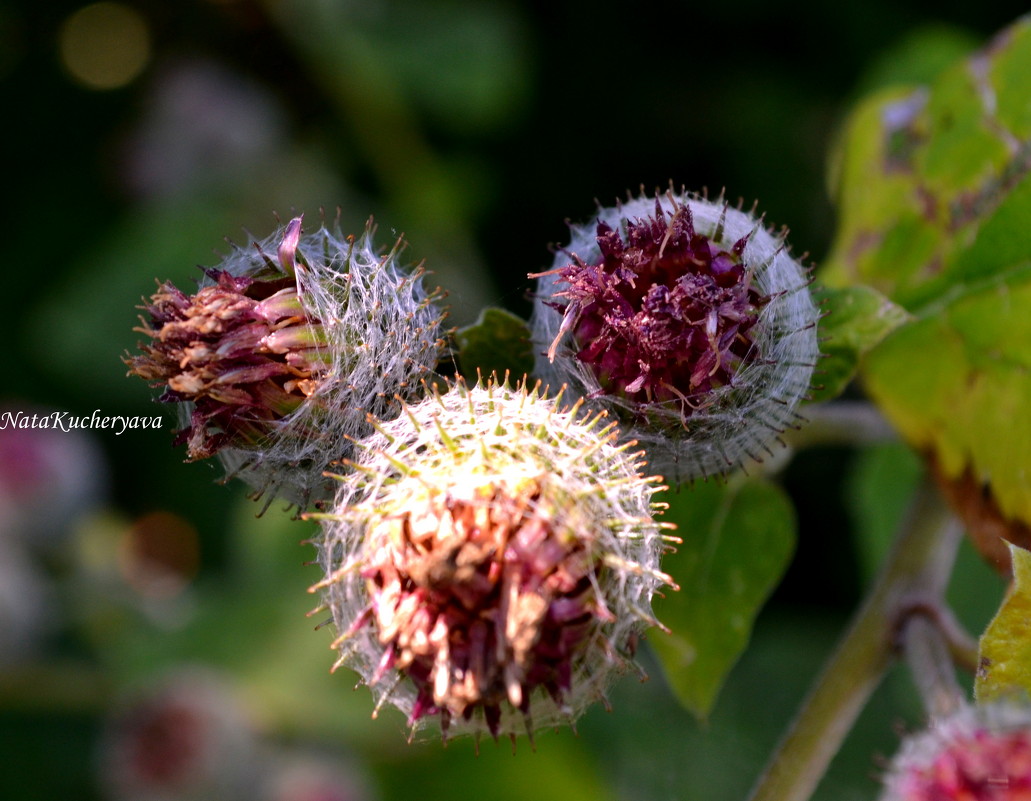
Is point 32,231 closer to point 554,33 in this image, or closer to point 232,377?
point 554,33

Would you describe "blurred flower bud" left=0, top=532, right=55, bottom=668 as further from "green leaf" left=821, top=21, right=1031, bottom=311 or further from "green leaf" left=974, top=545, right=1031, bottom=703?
"green leaf" left=974, top=545, right=1031, bottom=703

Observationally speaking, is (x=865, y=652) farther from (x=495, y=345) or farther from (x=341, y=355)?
(x=341, y=355)

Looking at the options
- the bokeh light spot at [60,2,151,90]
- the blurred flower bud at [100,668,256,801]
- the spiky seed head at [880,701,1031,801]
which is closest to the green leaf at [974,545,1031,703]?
the spiky seed head at [880,701,1031,801]

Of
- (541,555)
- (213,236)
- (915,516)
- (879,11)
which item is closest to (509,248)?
(213,236)

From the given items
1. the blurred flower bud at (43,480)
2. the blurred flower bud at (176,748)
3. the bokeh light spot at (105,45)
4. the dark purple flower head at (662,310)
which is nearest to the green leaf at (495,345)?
the dark purple flower head at (662,310)

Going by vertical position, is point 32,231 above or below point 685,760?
above
